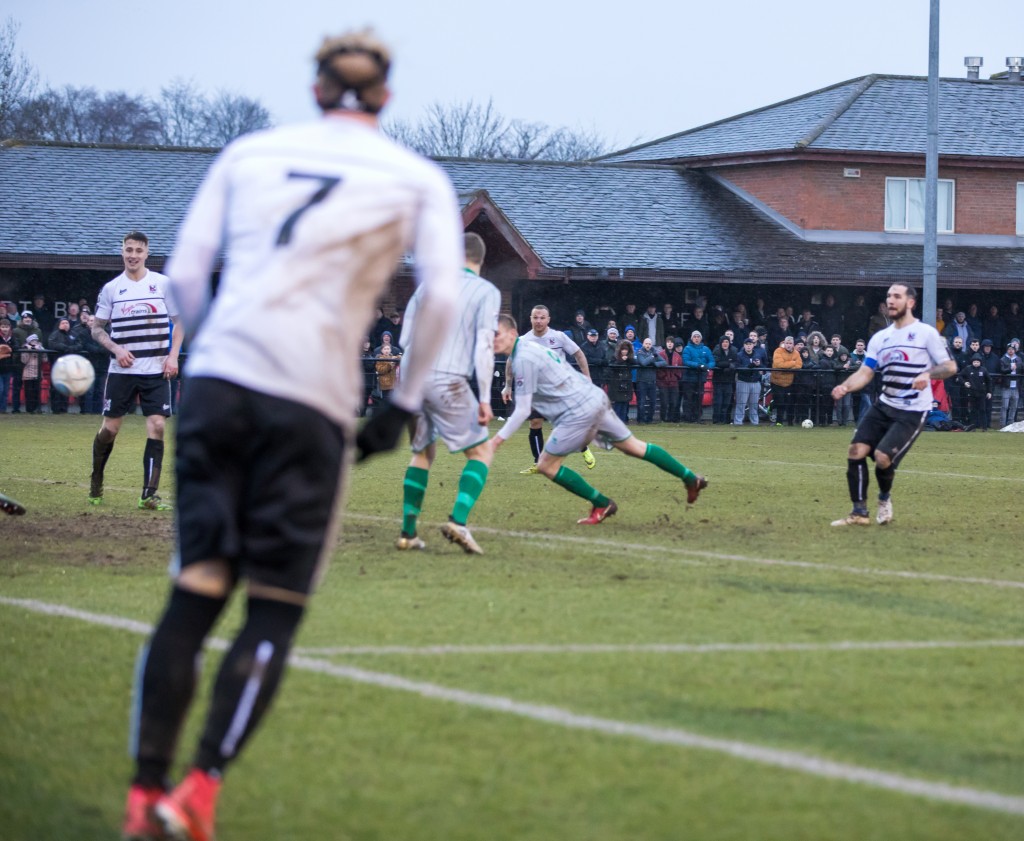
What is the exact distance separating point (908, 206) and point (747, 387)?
12.8 metres

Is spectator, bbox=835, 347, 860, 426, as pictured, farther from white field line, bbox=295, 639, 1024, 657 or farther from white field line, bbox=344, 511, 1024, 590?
white field line, bbox=295, 639, 1024, 657

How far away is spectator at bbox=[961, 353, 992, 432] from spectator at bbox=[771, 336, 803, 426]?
124 inches

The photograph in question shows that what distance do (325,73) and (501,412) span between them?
2495 centimetres

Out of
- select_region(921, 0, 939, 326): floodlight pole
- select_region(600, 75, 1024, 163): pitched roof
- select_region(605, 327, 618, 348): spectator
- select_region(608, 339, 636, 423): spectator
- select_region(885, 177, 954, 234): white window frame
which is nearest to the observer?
select_region(608, 339, 636, 423): spectator

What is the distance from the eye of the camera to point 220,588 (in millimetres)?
4137

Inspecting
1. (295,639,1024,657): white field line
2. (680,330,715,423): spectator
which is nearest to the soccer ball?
(295,639,1024,657): white field line

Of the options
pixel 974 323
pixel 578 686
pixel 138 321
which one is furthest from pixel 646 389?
pixel 578 686

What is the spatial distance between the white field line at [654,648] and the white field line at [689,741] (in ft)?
1.09

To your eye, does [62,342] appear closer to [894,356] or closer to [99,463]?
[99,463]

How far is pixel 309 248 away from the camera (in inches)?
163

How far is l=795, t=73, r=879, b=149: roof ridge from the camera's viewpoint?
4034 cm

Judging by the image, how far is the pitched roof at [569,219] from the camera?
3488cm

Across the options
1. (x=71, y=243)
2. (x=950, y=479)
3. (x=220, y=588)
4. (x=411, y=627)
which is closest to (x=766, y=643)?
(x=411, y=627)

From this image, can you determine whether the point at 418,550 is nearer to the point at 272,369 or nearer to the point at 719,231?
the point at 272,369
